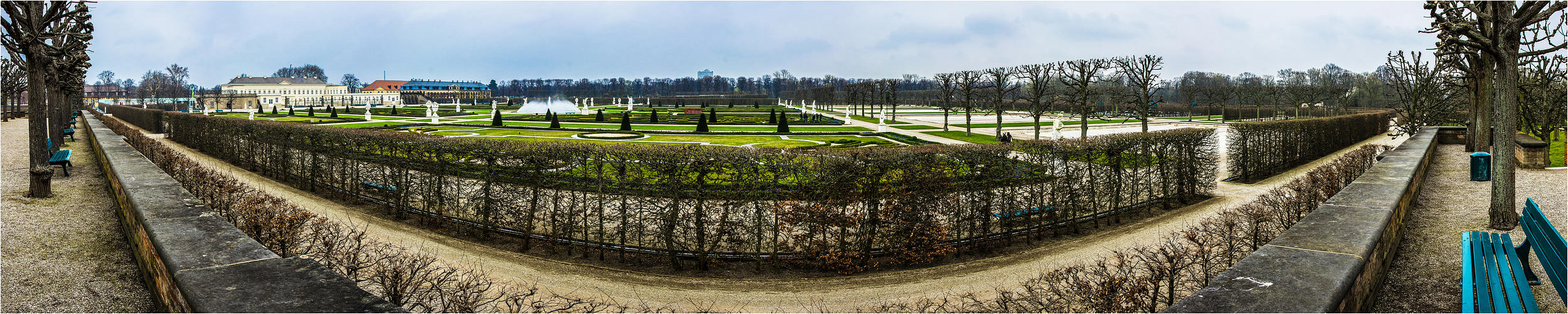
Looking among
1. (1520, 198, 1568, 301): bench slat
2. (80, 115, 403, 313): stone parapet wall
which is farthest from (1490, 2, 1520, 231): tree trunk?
(80, 115, 403, 313): stone parapet wall

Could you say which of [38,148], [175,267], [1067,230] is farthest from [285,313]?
[38,148]

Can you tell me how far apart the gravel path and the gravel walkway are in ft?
33.4

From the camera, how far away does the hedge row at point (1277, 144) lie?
1875cm

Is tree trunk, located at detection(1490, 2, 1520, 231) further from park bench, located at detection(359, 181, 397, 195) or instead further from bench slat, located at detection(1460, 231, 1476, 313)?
park bench, located at detection(359, 181, 397, 195)

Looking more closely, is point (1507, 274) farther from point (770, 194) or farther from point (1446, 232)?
point (770, 194)

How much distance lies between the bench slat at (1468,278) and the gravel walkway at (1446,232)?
0.37m

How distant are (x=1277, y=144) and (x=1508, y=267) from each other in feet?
57.3

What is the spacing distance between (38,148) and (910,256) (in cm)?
1432

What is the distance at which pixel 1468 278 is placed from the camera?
15.7 feet

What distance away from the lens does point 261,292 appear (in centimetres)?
439

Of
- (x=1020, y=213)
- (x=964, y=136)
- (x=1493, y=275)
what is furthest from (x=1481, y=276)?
(x=964, y=136)

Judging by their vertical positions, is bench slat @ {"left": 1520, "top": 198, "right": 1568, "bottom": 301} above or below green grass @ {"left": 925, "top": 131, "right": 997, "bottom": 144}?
below

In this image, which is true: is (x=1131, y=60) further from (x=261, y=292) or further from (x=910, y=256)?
(x=261, y=292)

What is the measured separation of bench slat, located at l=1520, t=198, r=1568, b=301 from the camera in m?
4.70
